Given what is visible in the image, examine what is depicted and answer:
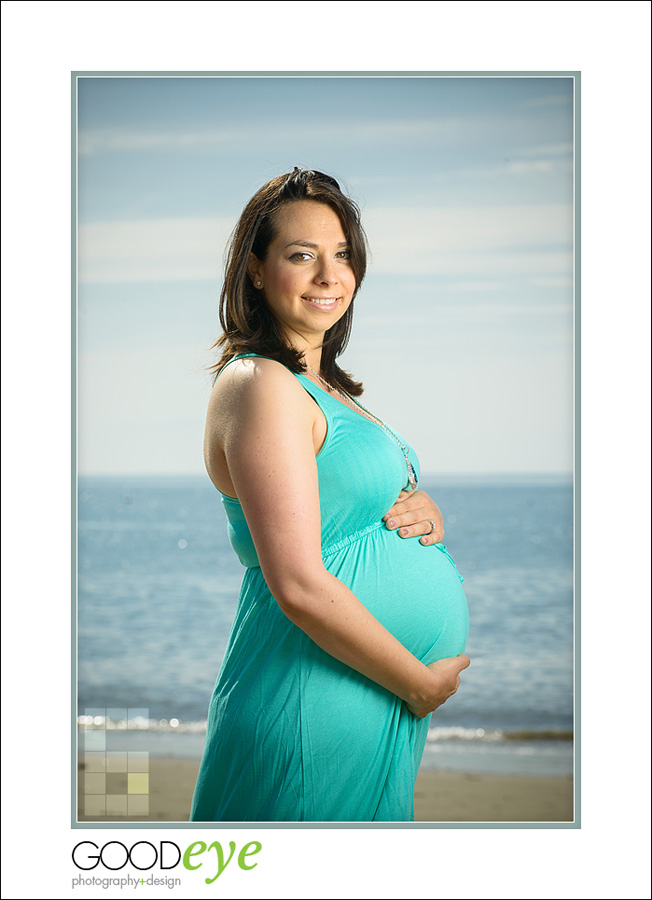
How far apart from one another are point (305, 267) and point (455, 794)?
2545mm

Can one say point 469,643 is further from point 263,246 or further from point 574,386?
point 263,246

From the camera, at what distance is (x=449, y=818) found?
119 inches

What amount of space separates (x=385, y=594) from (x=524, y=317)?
1.05 metres

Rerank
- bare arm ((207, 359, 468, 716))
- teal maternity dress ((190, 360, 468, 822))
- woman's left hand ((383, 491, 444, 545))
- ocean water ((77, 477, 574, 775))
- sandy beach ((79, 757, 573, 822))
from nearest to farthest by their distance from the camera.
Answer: bare arm ((207, 359, 468, 716)), teal maternity dress ((190, 360, 468, 822)), woman's left hand ((383, 491, 444, 545)), ocean water ((77, 477, 574, 775)), sandy beach ((79, 757, 573, 822))

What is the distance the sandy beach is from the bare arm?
2.94ft

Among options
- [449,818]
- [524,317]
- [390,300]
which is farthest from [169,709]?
[524,317]

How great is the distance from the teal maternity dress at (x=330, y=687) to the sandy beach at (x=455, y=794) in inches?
27.6

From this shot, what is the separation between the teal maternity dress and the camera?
127cm

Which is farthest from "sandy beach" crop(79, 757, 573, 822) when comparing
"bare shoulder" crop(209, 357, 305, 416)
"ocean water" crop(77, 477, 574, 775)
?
"bare shoulder" crop(209, 357, 305, 416)

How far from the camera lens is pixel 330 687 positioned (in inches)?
50.6

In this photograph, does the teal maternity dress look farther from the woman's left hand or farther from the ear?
the ear

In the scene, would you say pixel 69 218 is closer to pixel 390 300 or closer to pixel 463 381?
pixel 390 300

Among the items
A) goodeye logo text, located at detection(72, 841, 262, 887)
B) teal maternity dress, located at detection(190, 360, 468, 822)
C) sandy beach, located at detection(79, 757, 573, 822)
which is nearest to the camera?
teal maternity dress, located at detection(190, 360, 468, 822)

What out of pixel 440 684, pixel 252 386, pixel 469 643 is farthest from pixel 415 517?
pixel 469 643
